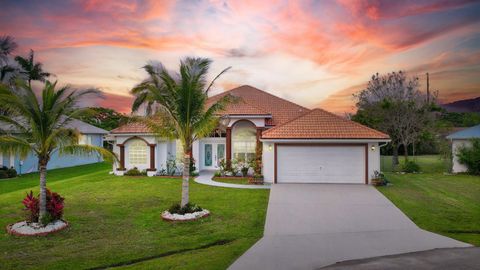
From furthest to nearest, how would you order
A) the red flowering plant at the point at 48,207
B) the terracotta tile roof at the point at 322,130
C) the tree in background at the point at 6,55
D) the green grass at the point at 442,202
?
the tree in background at the point at 6,55 < the terracotta tile roof at the point at 322,130 < the red flowering plant at the point at 48,207 < the green grass at the point at 442,202

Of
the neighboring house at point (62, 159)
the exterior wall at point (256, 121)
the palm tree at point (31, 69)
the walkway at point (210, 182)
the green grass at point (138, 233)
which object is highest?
the palm tree at point (31, 69)

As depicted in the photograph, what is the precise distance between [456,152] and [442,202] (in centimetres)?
1285

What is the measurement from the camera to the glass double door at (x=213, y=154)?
23047mm

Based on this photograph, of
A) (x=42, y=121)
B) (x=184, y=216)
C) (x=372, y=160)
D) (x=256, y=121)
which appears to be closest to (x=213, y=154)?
(x=256, y=121)

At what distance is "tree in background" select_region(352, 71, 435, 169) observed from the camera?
1055 inches

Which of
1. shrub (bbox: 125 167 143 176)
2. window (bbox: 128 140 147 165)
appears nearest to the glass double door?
window (bbox: 128 140 147 165)

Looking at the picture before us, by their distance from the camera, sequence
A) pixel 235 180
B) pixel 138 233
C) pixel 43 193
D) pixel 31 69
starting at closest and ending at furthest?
pixel 138 233, pixel 43 193, pixel 235 180, pixel 31 69

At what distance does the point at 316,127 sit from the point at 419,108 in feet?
46.9

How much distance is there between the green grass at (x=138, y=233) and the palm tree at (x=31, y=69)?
78.1 ft

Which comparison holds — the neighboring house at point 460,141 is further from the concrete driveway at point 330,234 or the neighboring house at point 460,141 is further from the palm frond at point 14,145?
the palm frond at point 14,145

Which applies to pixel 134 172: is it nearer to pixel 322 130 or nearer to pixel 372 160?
pixel 322 130

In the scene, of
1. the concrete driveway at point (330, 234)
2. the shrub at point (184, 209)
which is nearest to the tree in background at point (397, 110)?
the concrete driveway at point (330, 234)

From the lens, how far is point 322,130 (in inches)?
719

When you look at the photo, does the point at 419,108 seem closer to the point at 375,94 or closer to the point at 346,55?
the point at 375,94
